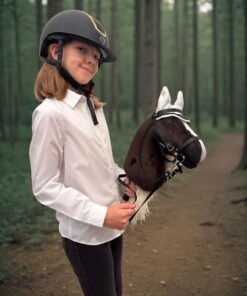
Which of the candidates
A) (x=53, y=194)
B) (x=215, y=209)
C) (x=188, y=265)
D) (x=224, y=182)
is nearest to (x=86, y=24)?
(x=53, y=194)

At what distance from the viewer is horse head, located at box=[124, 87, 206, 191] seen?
6.91ft

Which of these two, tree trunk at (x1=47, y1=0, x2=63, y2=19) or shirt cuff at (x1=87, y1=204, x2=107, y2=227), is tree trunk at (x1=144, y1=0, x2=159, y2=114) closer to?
tree trunk at (x1=47, y1=0, x2=63, y2=19)

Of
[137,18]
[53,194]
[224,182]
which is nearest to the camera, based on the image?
[53,194]

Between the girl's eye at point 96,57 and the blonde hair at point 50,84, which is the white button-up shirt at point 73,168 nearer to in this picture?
the blonde hair at point 50,84

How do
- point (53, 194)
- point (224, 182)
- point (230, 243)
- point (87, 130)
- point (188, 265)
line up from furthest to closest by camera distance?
point (224, 182), point (230, 243), point (188, 265), point (87, 130), point (53, 194)

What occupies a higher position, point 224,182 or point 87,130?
point 87,130

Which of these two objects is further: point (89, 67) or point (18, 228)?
point (18, 228)

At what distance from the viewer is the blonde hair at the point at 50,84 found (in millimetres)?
2088

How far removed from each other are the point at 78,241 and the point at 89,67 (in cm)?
100

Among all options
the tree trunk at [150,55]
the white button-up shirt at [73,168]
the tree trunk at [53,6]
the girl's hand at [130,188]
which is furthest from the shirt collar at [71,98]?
the tree trunk at [150,55]

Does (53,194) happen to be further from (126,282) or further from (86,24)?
(126,282)

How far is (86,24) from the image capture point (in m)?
2.14

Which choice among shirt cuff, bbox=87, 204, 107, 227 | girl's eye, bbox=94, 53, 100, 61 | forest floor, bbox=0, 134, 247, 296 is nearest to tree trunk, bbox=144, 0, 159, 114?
forest floor, bbox=0, 134, 247, 296

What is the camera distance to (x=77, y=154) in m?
2.08
